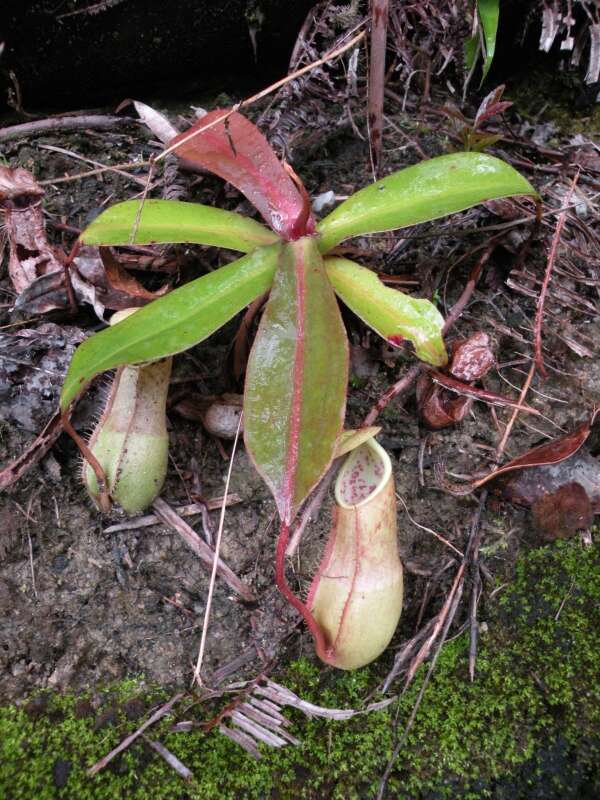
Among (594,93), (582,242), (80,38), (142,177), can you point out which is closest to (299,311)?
(142,177)

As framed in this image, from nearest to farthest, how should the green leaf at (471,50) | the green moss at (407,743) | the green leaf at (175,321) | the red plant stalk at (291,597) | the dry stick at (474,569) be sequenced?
1. the red plant stalk at (291,597)
2. the green leaf at (175,321)
3. the green moss at (407,743)
4. the dry stick at (474,569)
5. the green leaf at (471,50)

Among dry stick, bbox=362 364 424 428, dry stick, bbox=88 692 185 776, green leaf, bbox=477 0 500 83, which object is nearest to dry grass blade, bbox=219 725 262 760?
dry stick, bbox=88 692 185 776

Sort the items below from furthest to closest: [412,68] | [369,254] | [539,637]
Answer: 1. [412,68]
2. [369,254]
3. [539,637]

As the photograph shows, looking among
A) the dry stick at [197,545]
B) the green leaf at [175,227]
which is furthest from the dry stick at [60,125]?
the dry stick at [197,545]

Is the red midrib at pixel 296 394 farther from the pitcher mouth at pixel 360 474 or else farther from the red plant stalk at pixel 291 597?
the pitcher mouth at pixel 360 474

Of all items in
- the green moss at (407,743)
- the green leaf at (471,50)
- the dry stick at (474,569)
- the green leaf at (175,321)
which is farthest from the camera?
the green leaf at (471,50)

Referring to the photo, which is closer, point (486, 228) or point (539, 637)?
point (539, 637)

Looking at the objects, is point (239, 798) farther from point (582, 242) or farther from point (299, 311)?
point (582, 242)

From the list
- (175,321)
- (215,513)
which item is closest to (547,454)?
(215,513)
